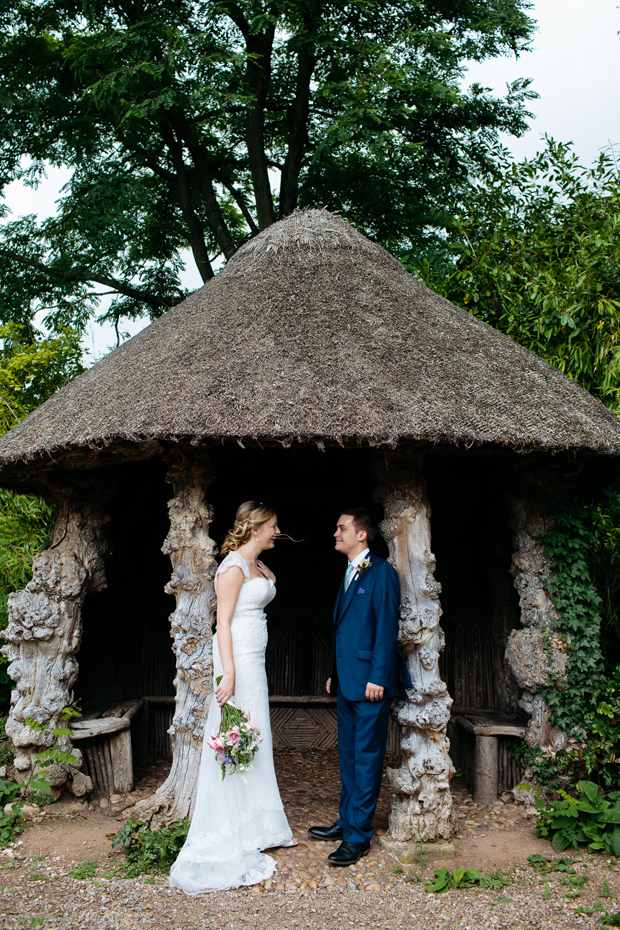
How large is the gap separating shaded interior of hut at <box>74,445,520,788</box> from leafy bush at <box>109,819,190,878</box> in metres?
1.60

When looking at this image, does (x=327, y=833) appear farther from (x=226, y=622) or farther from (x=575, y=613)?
(x=575, y=613)

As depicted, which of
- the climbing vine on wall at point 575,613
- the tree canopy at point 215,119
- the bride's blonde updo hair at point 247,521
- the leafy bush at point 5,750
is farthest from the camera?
the tree canopy at point 215,119

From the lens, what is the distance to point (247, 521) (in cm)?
421

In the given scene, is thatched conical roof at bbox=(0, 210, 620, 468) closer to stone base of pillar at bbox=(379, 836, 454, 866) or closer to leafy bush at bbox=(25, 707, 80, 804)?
leafy bush at bbox=(25, 707, 80, 804)

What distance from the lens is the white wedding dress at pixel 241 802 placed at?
380cm

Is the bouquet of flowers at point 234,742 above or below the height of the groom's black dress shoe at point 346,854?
above

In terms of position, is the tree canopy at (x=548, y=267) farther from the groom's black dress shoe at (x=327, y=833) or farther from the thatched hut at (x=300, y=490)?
the groom's black dress shoe at (x=327, y=833)

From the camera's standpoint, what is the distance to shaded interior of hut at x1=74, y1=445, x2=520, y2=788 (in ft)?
20.0

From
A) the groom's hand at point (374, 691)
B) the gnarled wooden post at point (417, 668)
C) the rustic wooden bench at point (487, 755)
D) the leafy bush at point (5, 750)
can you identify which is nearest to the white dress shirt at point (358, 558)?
the gnarled wooden post at point (417, 668)

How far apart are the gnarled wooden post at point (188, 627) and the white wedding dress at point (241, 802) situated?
0.32 meters

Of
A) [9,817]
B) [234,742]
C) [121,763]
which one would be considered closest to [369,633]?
[234,742]

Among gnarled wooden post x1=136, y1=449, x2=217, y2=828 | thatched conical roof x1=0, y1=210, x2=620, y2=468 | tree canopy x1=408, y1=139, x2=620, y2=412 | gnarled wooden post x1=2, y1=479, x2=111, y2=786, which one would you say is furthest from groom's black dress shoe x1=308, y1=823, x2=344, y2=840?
tree canopy x1=408, y1=139, x2=620, y2=412

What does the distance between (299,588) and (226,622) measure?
106 inches

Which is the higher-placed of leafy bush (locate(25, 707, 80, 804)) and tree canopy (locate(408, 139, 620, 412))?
tree canopy (locate(408, 139, 620, 412))
